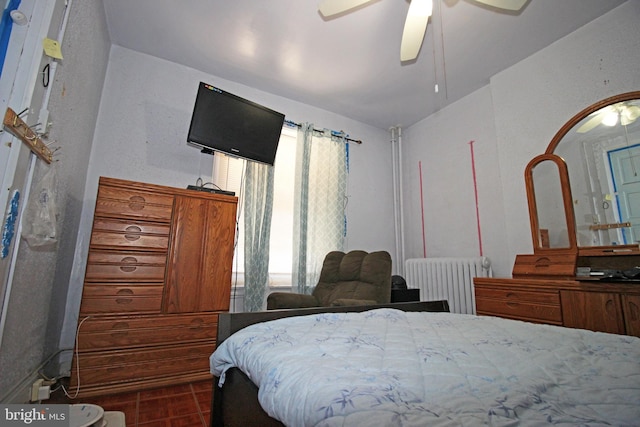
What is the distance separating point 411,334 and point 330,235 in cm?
219

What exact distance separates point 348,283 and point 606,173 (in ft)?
6.85

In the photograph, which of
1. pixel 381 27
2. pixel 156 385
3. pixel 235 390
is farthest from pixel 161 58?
pixel 235 390

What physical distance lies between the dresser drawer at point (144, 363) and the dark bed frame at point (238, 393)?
0.99 meters

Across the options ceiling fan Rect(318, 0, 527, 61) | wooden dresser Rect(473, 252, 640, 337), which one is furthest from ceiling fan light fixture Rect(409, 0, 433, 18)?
wooden dresser Rect(473, 252, 640, 337)

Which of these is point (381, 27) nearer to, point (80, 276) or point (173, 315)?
point (173, 315)

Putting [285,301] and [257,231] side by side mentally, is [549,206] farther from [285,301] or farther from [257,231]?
[257,231]

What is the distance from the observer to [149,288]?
6.46 ft

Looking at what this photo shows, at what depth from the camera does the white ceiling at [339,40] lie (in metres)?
2.12

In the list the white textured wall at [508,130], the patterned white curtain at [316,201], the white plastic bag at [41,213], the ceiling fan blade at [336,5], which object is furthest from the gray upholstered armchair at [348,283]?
the ceiling fan blade at [336,5]

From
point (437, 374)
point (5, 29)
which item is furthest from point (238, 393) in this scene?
point (5, 29)

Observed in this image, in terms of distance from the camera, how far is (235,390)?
3.34ft

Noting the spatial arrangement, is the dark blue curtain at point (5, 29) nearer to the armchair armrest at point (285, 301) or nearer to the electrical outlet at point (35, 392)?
the electrical outlet at point (35, 392)

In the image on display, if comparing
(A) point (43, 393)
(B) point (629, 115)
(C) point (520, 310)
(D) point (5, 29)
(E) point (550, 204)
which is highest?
(B) point (629, 115)

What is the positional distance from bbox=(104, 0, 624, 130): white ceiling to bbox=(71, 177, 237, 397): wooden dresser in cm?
133
